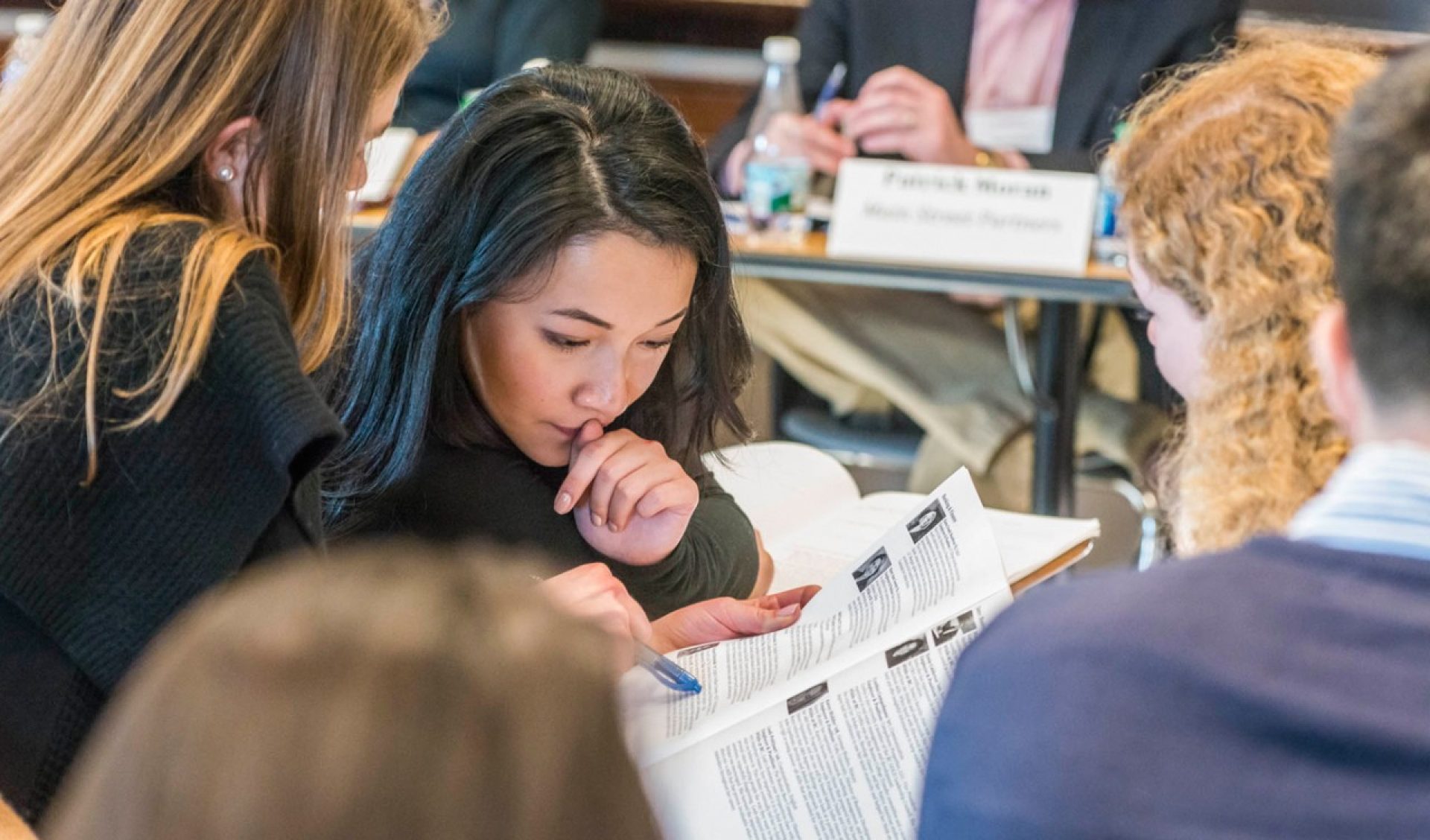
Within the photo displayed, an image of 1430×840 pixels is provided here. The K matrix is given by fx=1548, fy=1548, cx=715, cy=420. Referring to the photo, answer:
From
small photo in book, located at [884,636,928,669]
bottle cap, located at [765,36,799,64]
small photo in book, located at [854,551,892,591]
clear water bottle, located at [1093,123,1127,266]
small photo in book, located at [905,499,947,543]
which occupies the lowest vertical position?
small photo in book, located at [854,551,892,591]

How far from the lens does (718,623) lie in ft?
3.92

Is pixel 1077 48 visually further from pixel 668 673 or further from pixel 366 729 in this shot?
pixel 366 729

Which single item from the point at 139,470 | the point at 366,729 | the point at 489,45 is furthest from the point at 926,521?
the point at 489,45

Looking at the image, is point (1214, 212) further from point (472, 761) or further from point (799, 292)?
point (799, 292)

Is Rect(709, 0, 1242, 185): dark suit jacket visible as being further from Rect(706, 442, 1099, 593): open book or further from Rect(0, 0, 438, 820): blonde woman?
Rect(0, 0, 438, 820): blonde woman

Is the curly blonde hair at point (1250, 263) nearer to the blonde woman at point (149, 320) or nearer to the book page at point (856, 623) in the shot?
the book page at point (856, 623)

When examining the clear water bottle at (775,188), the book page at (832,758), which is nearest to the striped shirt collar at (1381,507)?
the book page at (832,758)

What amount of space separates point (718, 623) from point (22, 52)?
98cm

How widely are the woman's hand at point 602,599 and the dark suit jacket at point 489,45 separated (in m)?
2.19

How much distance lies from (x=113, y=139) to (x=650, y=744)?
501 mm

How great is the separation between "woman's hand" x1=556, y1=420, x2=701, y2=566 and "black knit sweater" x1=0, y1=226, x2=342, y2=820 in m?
0.37

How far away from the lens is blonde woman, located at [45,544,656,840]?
38cm

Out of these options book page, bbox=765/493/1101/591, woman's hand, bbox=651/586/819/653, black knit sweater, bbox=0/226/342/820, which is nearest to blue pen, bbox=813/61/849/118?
book page, bbox=765/493/1101/591

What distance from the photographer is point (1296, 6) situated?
147 inches
